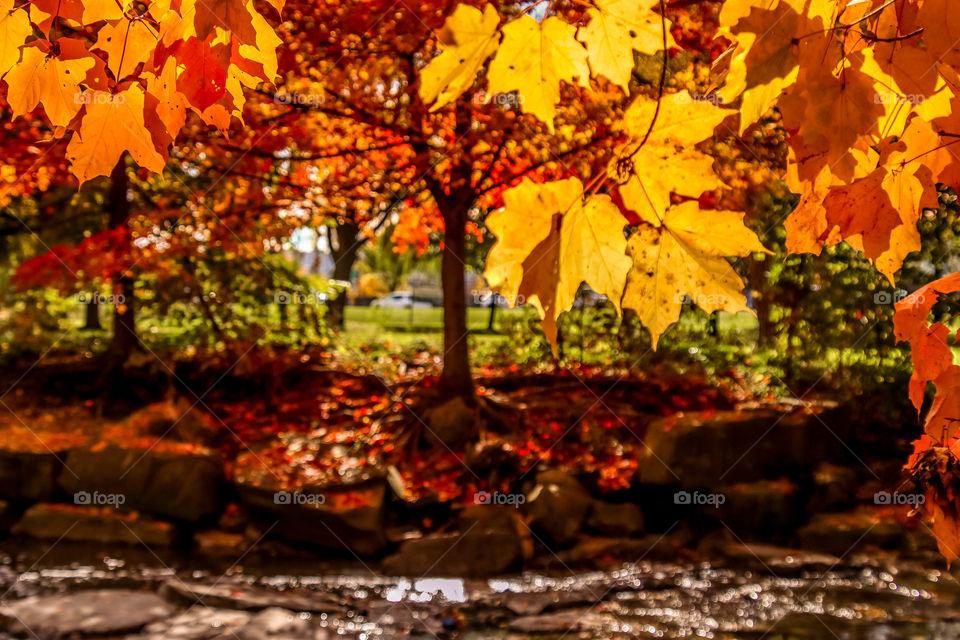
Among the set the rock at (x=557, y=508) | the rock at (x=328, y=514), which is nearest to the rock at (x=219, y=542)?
the rock at (x=328, y=514)

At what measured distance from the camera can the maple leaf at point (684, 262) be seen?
3.94ft

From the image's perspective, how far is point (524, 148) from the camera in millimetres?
6652

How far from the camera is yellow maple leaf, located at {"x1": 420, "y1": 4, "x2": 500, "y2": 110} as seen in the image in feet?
4.18

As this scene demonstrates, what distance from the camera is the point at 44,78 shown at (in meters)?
1.55

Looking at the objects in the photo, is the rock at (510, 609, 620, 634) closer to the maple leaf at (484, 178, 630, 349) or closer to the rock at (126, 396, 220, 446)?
the maple leaf at (484, 178, 630, 349)

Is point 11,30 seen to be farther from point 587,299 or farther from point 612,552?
point 587,299

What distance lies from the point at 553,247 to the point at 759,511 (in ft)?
20.9

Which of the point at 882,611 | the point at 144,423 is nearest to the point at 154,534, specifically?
the point at 144,423

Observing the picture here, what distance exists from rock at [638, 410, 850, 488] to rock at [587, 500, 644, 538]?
16.1 inches

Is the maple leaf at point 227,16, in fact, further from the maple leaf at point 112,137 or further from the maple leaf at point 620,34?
the maple leaf at point 620,34

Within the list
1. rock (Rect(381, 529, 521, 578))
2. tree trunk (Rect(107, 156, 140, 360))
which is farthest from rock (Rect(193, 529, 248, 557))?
tree trunk (Rect(107, 156, 140, 360))

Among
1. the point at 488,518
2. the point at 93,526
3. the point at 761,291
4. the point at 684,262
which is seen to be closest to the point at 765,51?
the point at 684,262

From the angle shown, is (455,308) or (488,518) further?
(455,308)

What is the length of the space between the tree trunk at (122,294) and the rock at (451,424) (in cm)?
371
